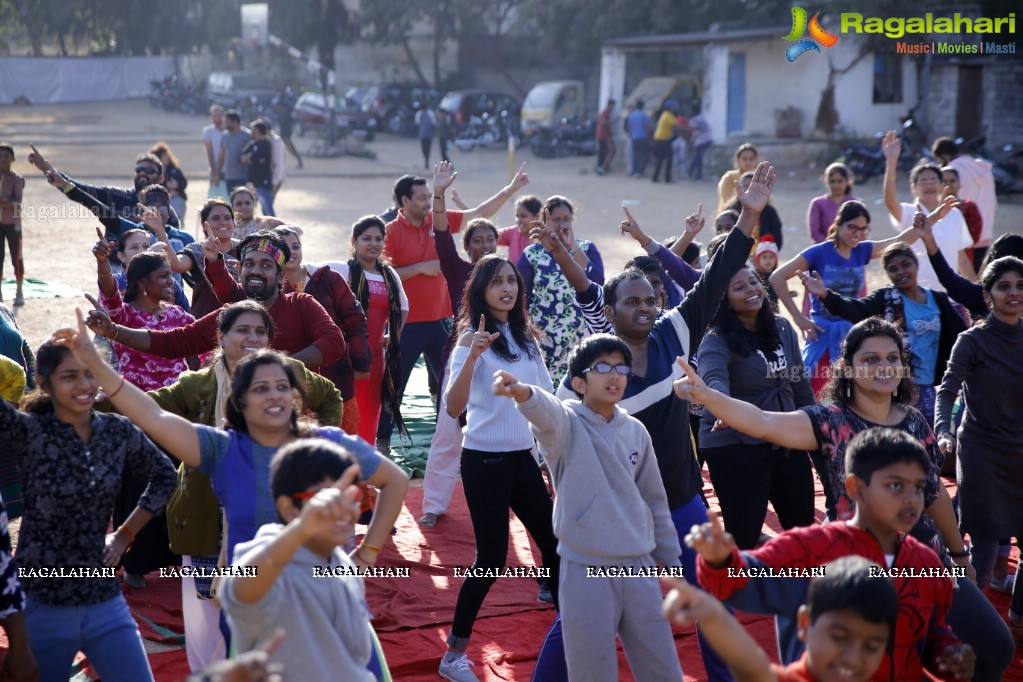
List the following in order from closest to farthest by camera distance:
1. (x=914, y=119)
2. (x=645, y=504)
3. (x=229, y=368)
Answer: (x=645, y=504) → (x=229, y=368) → (x=914, y=119)

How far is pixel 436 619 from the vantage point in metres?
5.42

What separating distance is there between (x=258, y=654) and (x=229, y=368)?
2.34 m

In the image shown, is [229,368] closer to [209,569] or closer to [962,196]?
[209,569]

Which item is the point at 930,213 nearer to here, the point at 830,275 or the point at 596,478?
the point at 830,275

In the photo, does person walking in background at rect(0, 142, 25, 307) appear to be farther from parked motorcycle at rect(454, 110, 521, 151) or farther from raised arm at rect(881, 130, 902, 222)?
parked motorcycle at rect(454, 110, 521, 151)

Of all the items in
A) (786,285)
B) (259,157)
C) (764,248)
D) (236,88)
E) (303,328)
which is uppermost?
(236,88)

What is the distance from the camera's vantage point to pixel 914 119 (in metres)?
26.6

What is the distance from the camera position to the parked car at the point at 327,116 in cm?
3484

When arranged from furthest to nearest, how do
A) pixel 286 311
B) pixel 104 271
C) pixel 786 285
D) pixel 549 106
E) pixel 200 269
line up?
pixel 549 106 → pixel 786 285 → pixel 200 269 → pixel 104 271 → pixel 286 311

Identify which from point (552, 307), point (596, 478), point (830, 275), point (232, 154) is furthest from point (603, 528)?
point (232, 154)

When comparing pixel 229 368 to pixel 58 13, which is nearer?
pixel 229 368

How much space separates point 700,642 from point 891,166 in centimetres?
544

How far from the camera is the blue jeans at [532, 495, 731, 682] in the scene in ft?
13.5

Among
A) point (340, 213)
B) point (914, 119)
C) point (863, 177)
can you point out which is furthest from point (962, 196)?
point (914, 119)
